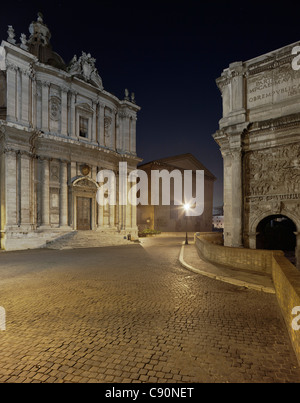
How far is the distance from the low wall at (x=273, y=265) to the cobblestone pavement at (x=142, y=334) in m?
0.43

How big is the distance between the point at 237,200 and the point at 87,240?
1462cm

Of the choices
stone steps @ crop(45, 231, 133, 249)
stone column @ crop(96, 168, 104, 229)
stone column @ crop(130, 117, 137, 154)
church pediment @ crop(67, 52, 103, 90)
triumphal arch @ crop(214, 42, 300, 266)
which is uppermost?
church pediment @ crop(67, 52, 103, 90)

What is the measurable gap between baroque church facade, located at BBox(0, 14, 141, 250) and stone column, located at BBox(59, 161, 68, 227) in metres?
0.09

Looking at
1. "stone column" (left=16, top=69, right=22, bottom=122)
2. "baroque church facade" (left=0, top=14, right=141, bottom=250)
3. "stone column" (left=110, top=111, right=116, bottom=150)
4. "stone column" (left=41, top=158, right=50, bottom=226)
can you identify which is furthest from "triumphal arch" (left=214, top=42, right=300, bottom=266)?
"stone column" (left=16, top=69, right=22, bottom=122)

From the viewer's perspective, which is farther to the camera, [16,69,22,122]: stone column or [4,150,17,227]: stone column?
[16,69,22,122]: stone column

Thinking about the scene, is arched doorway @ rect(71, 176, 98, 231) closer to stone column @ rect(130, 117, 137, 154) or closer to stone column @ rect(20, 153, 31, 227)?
stone column @ rect(20, 153, 31, 227)

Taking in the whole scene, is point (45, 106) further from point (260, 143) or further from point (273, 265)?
point (273, 265)

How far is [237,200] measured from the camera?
50.0ft

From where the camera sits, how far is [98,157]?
2777 centimetres

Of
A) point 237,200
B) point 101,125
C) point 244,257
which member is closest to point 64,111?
point 101,125

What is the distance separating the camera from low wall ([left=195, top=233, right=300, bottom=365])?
484 centimetres
